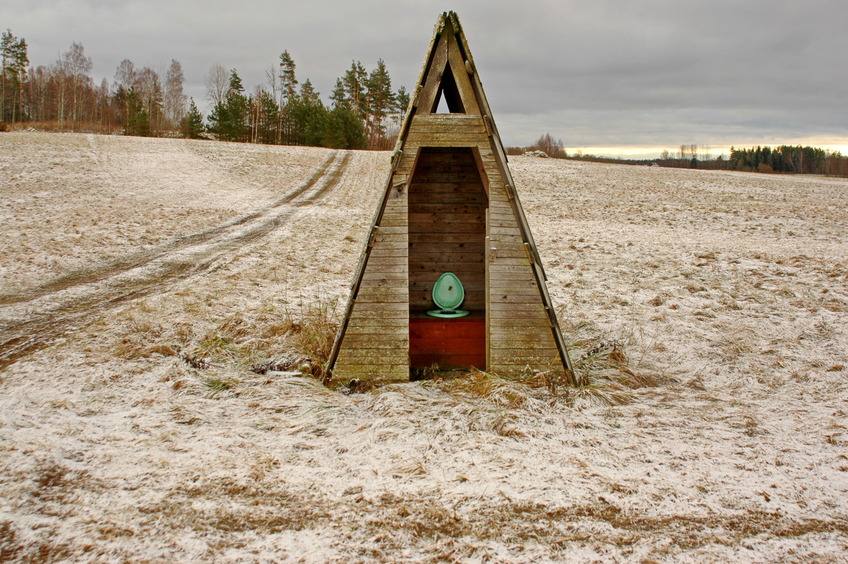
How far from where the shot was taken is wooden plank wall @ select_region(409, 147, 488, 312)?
6941 millimetres

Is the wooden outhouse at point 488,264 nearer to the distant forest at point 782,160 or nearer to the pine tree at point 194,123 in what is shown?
the pine tree at point 194,123

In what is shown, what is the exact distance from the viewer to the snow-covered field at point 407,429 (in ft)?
11.0

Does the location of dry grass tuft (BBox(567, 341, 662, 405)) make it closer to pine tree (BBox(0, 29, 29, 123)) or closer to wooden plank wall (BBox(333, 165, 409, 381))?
wooden plank wall (BBox(333, 165, 409, 381))

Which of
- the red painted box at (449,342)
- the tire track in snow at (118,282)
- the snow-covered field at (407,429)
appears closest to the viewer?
the snow-covered field at (407,429)

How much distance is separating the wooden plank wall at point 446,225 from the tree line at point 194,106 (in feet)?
159

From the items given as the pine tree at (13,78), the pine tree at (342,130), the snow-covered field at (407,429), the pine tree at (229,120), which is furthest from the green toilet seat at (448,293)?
the pine tree at (13,78)

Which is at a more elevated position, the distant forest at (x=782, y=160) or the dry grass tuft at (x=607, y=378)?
the distant forest at (x=782, y=160)

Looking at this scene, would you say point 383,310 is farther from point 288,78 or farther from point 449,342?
point 288,78

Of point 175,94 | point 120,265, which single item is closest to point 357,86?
point 175,94

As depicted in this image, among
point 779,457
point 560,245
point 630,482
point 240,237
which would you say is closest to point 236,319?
point 630,482

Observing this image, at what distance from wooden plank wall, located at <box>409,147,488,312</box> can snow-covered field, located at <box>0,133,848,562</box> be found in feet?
4.77

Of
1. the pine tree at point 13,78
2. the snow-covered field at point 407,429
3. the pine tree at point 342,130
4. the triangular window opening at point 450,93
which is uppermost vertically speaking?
the pine tree at point 13,78

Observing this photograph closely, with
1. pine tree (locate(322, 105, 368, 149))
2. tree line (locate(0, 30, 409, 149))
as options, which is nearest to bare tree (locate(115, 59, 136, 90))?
tree line (locate(0, 30, 409, 149))

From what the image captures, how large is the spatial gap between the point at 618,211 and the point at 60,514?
23.2m
